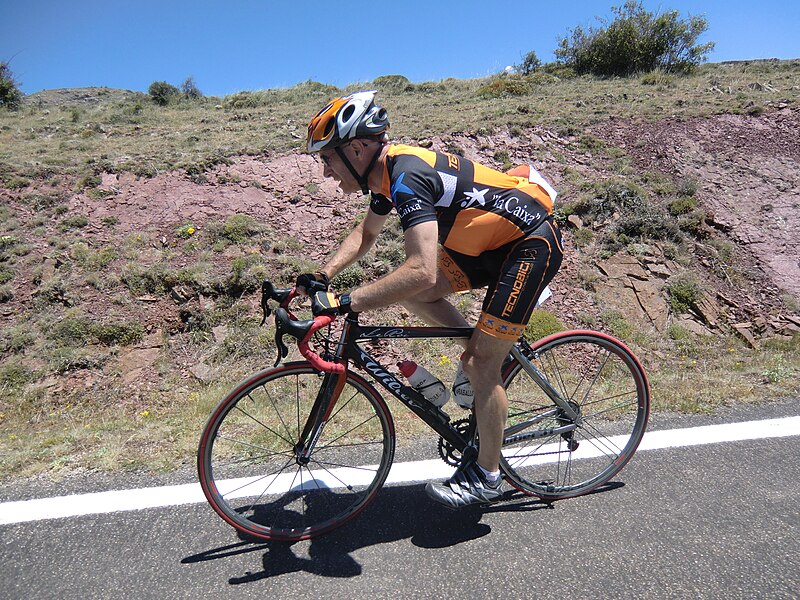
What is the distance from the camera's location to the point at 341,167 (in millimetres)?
2676

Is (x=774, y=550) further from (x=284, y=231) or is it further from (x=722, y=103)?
(x=722, y=103)

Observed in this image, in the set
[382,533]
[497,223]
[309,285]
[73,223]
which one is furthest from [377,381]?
[73,223]

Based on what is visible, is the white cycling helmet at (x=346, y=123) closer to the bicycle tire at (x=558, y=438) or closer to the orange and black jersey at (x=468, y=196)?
the orange and black jersey at (x=468, y=196)

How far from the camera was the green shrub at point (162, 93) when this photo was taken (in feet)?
77.3

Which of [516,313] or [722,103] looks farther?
[722,103]

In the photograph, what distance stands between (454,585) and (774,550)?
1472mm

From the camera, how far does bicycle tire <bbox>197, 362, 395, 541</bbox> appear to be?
8.59 feet

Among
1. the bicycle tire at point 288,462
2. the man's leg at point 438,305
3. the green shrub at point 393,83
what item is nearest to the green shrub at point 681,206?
→ the man's leg at point 438,305

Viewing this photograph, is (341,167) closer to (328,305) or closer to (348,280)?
(328,305)

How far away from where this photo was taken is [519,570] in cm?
239

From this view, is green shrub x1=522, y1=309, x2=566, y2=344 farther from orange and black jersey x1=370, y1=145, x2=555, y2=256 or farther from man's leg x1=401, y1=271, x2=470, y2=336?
orange and black jersey x1=370, y1=145, x2=555, y2=256

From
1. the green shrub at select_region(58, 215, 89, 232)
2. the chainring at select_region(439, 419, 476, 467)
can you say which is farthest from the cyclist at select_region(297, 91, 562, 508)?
the green shrub at select_region(58, 215, 89, 232)

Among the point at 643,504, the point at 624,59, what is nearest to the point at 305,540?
the point at 643,504

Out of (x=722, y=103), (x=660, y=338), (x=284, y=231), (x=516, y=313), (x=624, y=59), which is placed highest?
(x=624, y=59)
